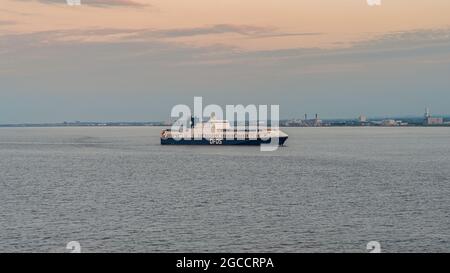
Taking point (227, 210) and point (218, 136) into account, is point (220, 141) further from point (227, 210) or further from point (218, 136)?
point (227, 210)

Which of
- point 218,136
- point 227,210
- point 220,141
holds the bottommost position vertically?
point 220,141

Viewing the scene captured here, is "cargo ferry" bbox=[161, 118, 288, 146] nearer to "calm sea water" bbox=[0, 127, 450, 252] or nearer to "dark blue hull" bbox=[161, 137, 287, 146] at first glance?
"dark blue hull" bbox=[161, 137, 287, 146]

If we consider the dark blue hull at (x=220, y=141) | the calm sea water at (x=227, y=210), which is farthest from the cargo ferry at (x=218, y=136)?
the calm sea water at (x=227, y=210)

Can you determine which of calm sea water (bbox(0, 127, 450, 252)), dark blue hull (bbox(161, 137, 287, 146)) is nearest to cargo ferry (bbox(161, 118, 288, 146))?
dark blue hull (bbox(161, 137, 287, 146))

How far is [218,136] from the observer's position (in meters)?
141

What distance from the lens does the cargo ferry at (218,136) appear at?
138 meters

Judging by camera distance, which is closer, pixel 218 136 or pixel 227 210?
pixel 227 210

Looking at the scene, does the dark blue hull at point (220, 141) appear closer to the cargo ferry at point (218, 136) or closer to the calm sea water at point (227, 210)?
the cargo ferry at point (218, 136)

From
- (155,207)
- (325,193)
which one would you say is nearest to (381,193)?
(325,193)

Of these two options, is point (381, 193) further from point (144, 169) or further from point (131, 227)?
point (144, 169)

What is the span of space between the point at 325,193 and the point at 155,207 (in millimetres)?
14796

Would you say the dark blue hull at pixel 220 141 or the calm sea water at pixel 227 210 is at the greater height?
the calm sea water at pixel 227 210

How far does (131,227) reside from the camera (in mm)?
35531

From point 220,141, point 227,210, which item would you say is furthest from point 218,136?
point 227,210
